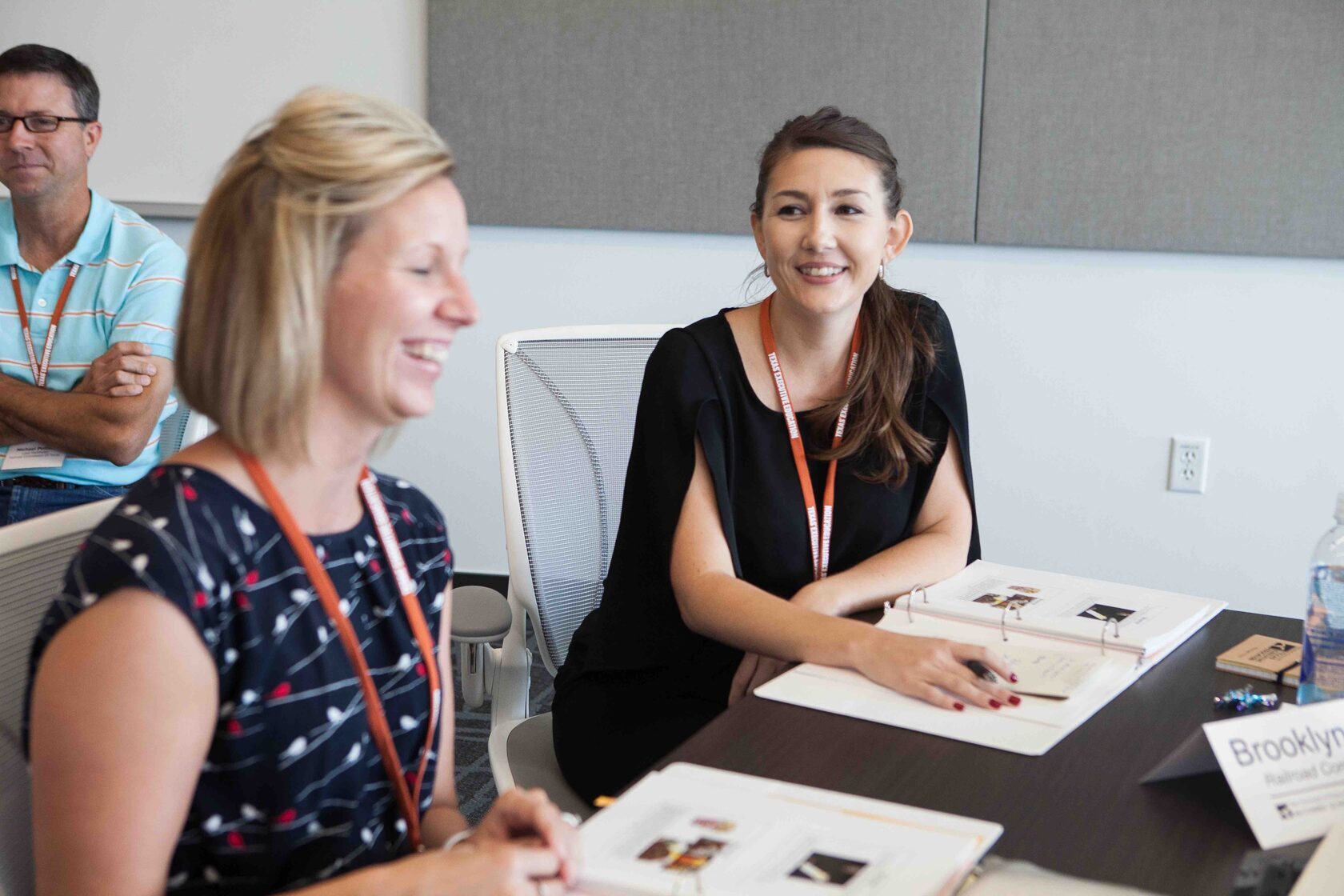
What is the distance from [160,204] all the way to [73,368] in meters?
1.34

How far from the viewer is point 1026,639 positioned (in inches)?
58.1

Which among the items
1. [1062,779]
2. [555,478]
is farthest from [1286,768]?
[555,478]

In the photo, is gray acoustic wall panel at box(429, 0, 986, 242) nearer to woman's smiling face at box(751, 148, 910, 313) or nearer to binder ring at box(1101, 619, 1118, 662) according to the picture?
woman's smiling face at box(751, 148, 910, 313)

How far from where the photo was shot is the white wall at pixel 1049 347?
321 centimetres

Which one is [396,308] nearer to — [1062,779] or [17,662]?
[17,662]

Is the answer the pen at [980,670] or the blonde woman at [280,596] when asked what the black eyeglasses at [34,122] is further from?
the pen at [980,670]

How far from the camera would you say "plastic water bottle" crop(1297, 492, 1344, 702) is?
130cm

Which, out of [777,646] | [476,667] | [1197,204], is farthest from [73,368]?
[1197,204]

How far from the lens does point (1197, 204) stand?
3166mm

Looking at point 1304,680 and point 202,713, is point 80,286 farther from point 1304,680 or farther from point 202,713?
point 1304,680

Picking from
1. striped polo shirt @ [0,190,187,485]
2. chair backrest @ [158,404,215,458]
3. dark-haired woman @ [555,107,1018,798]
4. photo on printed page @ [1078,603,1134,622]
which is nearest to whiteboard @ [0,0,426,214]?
striped polo shirt @ [0,190,187,485]

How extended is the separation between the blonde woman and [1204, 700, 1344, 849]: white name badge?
1.79 feet

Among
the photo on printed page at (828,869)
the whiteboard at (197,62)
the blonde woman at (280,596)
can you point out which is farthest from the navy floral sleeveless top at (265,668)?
the whiteboard at (197,62)

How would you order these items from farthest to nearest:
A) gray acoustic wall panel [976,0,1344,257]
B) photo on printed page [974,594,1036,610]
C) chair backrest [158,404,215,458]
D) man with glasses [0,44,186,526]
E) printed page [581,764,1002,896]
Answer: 1. gray acoustic wall panel [976,0,1344,257]
2. man with glasses [0,44,186,526]
3. chair backrest [158,404,215,458]
4. photo on printed page [974,594,1036,610]
5. printed page [581,764,1002,896]
